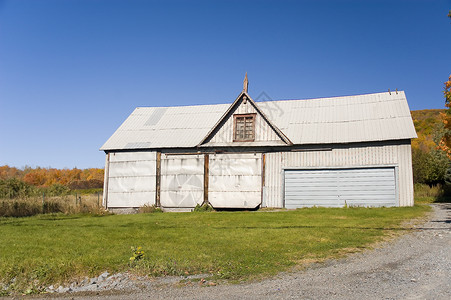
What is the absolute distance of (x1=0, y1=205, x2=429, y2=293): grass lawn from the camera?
8586 mm

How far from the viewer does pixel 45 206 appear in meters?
24.3

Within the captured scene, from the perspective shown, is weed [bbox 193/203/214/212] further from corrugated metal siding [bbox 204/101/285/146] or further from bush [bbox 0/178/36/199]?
bush [bbox 0/178/36/199]

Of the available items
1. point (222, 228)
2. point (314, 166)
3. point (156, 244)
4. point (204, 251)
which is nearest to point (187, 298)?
point (204, 251)

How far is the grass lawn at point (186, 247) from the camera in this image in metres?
8.59

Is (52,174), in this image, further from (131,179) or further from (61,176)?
(131,179)

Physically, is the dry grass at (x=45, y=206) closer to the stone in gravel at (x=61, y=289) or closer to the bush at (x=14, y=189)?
the bush at (x=14, y=189)

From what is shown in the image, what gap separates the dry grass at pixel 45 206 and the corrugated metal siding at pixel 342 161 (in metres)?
10.9

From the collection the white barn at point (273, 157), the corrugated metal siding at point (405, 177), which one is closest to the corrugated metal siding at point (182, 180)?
the white barn at point (273, 157)

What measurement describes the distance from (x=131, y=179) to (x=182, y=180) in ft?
11.8

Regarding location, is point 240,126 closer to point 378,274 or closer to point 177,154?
point 177,154

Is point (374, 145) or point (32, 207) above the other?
point (374, 145)

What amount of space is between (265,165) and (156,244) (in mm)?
13650

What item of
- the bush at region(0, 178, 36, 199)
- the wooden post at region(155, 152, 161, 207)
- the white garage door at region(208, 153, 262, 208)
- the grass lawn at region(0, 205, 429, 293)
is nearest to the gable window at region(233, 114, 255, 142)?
the white garage door at region(208, 153, 262, 208)

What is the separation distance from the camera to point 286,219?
55.3ft
